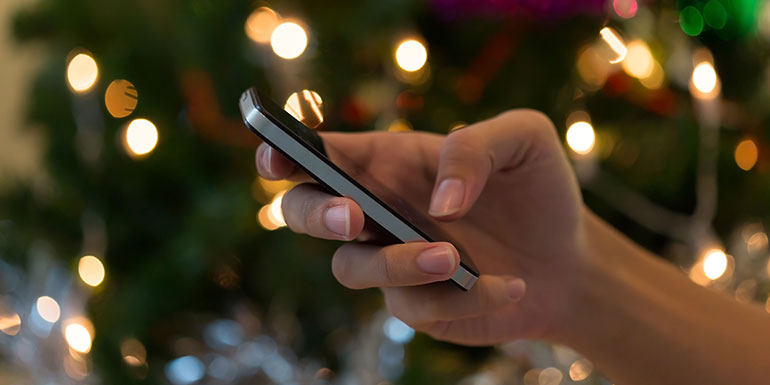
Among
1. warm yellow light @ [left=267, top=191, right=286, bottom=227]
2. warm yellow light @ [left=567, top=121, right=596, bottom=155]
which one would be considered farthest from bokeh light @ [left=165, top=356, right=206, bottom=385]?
warm yellow light @ [left=567, top=121, right=596, bottom=155]

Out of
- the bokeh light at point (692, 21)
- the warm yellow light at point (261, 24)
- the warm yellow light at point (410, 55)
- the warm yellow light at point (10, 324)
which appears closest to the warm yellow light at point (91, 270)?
the warm yellow light at point (10, 324)

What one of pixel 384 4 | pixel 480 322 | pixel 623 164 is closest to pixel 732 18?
pixel 623 164

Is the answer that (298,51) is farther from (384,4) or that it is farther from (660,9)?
(660,9)

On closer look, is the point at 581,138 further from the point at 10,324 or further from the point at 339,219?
the point at 10,324

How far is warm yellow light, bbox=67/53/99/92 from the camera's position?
0.84 m

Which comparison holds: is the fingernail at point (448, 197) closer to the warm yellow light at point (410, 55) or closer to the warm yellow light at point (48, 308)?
the warm yellow light at point (410, 55)

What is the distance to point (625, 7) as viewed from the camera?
0.80 metres

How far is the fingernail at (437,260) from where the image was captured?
1.20 ft

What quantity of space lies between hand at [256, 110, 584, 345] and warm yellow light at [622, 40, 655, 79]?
1.29ft

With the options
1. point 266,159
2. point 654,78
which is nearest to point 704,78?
point 654,78

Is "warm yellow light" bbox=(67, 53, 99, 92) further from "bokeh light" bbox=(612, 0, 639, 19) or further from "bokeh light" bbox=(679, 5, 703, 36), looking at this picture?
"bokeh light" bbox=(679, 5, 703, 36)

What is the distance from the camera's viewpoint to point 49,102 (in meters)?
0.94

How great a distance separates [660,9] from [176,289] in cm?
74

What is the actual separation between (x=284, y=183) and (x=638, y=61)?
495mm
